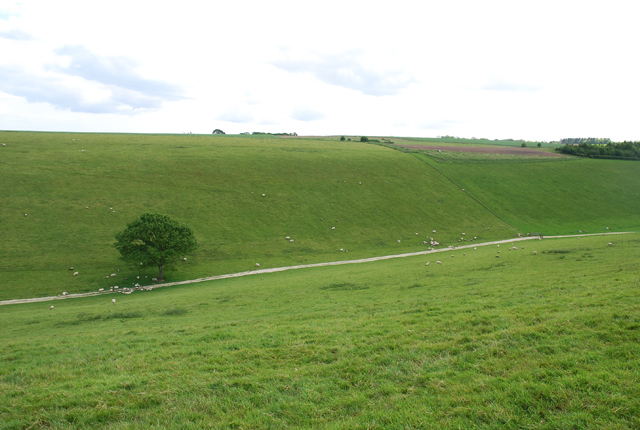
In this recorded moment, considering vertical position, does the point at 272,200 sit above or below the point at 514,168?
below

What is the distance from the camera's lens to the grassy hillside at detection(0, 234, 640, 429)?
7055 millimetres

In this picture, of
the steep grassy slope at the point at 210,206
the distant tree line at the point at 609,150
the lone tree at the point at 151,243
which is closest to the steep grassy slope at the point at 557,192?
the steep grassy slope at the point at 210,206

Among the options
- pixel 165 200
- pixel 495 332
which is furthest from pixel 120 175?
pixel 495 332

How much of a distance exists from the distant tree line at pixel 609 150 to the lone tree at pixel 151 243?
118m

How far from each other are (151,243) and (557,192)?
7808 cm

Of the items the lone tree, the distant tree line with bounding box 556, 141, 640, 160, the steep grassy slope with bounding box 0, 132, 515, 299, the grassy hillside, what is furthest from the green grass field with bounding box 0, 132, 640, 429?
the distant tree line with bounding box 556, 141, 640, 160

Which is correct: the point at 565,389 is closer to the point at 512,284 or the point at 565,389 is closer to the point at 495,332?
the point at 495,332

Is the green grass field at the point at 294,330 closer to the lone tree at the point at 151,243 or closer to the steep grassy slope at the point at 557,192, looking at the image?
the lone tree at the point at 151,243

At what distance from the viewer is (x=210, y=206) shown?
53688mm

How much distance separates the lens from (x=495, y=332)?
10359mm

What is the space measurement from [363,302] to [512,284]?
7940 mm

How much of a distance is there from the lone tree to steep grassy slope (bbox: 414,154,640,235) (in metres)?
52.8

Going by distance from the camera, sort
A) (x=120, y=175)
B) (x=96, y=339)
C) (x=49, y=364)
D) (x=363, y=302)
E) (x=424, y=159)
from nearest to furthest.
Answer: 1. (x=49, y=364)
2. (x=96, y=339)
3. (x=363, y=302)
4. (x=120, y=175)
5. (x=424, y=159)

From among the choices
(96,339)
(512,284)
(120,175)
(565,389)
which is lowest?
(96,339)
